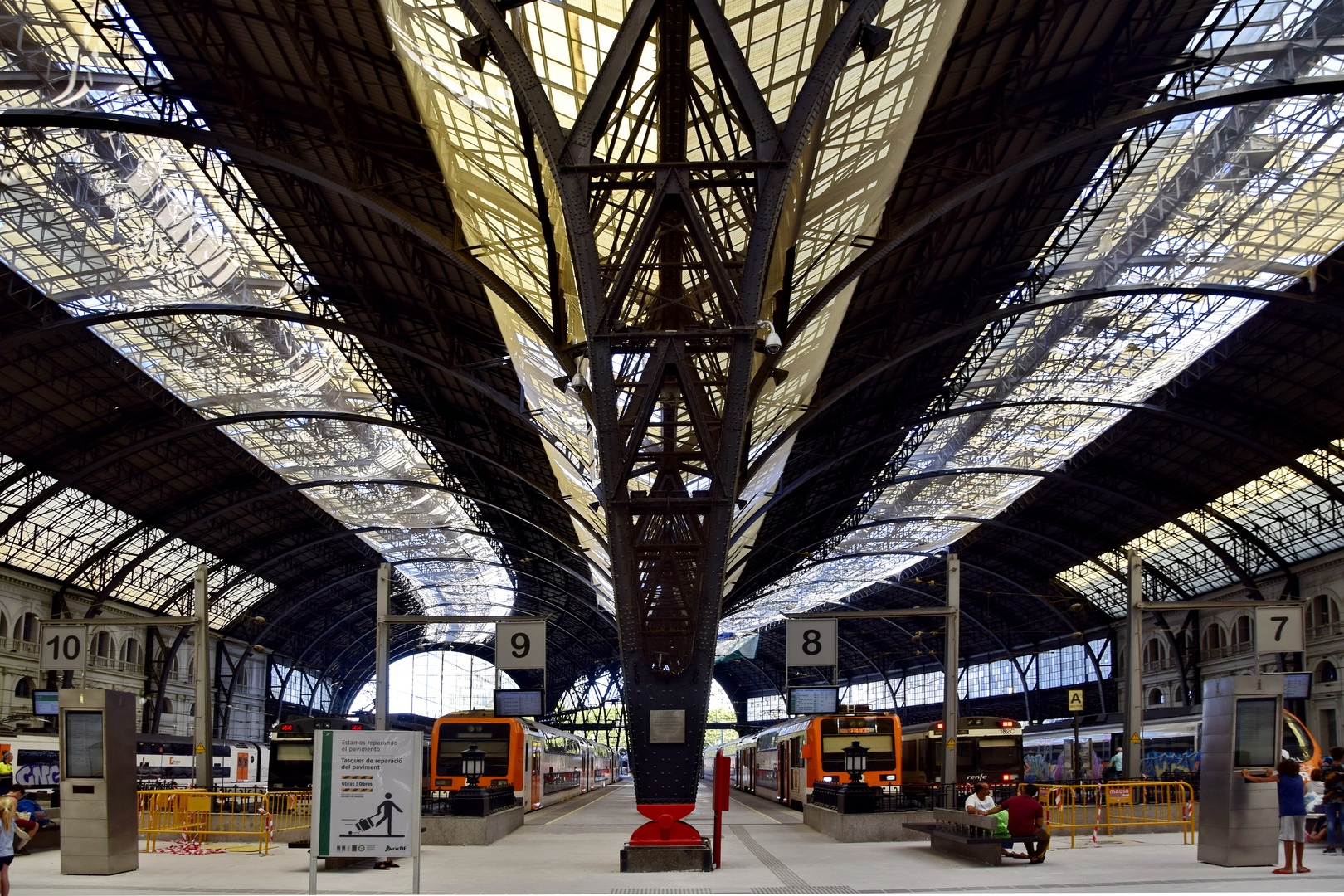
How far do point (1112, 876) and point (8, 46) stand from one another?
88.3ft

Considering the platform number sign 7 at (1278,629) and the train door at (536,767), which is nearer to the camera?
the platform number sign 7 at (1278,629)

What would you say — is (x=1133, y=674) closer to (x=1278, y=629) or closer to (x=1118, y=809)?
(x=1118, y=809)

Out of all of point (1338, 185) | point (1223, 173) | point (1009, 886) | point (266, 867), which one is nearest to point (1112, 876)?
point (1009, 886)

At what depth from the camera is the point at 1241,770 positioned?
18.0m

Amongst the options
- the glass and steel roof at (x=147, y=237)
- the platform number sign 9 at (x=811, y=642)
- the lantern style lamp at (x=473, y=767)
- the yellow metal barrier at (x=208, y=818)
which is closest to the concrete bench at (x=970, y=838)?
the platform number sign 9 at (x=811, y=642)

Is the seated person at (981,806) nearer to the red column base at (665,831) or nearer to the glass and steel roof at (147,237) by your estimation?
the red column base at (665,831)

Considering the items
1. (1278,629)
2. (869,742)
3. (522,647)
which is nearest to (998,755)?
(869,742)

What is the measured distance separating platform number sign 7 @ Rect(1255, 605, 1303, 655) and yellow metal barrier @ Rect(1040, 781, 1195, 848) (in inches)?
145

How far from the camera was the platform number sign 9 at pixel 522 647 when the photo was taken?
3431 centimetres

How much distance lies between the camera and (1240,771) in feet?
59.0

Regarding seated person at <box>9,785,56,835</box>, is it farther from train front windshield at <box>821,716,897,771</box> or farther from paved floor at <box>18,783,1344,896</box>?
train front windshield at <box>821,716,897,771</box>

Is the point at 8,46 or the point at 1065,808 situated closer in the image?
the point at 8,46

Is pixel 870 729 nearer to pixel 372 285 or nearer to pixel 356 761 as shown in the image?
pixel 372 285

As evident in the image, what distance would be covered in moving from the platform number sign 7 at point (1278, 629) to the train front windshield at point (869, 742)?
12280 mm
